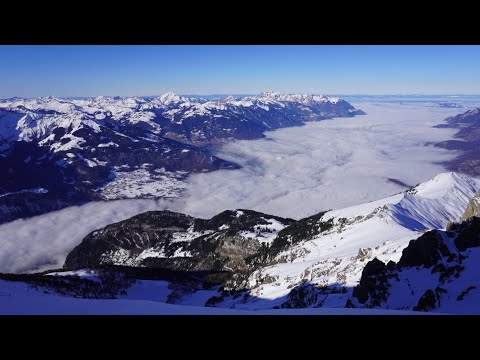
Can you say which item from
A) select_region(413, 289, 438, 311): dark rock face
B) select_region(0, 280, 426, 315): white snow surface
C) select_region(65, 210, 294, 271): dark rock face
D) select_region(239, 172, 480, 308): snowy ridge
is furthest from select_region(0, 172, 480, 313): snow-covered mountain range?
select_region(0, 280, 426, 315): white snow surface

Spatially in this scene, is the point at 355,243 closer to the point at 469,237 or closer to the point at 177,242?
the point at 469,237

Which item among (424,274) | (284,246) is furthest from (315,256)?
(424,274)

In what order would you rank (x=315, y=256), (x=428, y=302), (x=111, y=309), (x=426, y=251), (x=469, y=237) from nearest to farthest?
(x=111, y=309)
(x=428, y=302)
(x=426, y=251)
(x=469, y=237)
(x=315, y=256)

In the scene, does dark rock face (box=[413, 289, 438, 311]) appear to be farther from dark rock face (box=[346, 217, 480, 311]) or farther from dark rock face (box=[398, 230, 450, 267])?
Answer: dark rock face (box=[398, 230, 450, 267])

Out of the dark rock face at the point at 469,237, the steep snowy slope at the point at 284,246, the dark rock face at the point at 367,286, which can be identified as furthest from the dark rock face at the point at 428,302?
the dark rock face at the point at 469,237

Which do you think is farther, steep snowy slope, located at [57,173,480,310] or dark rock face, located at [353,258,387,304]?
steep snowy slope, located at [57,173,480,310]
